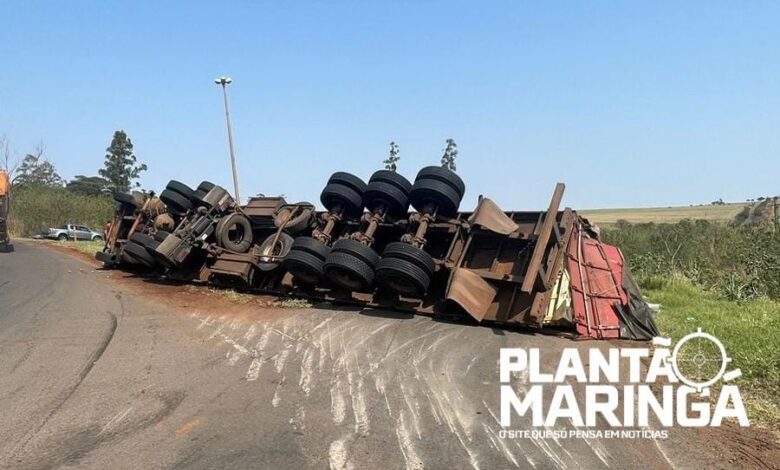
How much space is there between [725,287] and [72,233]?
144 feet

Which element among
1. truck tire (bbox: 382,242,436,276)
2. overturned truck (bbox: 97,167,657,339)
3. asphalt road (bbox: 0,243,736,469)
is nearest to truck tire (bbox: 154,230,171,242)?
overturned truck (bbox: 97,167,657,339)

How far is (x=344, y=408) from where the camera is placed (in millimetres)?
4891

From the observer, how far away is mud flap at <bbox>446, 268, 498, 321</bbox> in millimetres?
8266

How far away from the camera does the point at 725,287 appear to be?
43.4 feet

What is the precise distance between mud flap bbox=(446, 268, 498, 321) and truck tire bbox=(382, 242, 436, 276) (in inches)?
16.4

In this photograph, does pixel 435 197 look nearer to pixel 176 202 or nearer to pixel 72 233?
pixel 176 202

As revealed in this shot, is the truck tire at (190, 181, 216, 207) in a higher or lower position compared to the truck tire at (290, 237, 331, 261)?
higher

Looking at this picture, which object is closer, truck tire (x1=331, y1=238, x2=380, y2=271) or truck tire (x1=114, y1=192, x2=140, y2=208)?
truck tire (x1=331, y1=238, x2=380, y2=271)

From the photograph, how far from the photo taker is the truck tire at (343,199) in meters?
10.9

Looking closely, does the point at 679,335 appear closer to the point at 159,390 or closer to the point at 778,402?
the point at 778,402

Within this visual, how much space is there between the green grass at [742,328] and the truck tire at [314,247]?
5296mm

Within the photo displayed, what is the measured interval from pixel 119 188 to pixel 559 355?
84906 millimetres

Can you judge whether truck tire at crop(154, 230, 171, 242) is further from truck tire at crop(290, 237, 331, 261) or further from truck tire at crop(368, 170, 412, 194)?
truck tire at crop(368, 170, 412, 194)

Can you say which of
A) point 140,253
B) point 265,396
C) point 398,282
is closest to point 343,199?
point 398,282
